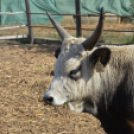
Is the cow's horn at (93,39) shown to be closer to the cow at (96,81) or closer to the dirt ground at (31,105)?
the cow at (96,81)

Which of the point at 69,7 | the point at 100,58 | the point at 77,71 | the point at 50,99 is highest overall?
the point at 69,7

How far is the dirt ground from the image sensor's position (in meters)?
3.73

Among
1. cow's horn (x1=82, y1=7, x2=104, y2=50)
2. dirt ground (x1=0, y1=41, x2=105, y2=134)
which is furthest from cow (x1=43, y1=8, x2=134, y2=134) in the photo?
dirt ground (x1=0, y1=41, x2=105, y2=134)

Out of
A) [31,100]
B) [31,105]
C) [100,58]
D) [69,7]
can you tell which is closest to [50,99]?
[100,58]

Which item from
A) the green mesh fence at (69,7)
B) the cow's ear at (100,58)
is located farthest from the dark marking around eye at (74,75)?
the green mesh fence at (69,7)

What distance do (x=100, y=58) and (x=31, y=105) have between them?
7.19ft

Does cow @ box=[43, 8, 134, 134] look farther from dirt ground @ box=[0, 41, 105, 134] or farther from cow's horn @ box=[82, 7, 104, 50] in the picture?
dirt ground @ box=[0, 41, 105, 134]

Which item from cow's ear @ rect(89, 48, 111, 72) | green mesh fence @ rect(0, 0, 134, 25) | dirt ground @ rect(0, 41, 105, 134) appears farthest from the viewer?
green mesh fence @ rect(0, 0, 134, 25)

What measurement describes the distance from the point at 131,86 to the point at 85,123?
5.50 ft

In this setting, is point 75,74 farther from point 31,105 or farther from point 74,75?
point 31,105

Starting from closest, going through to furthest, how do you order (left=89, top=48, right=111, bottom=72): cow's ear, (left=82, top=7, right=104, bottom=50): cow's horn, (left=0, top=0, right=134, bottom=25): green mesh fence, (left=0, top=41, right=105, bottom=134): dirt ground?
(left=82, top=7, right=104, bottom=50): cow's horn, (left=89, top=48, right=111, bottom=72): cow's ear, (left=0, top=41, right=105, bottom=134): dirt ground, (left=0, top=0, right=134, bottom=25): green mesh fence

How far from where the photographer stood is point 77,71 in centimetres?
236

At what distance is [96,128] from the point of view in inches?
147

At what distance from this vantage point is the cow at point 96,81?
230 cm
